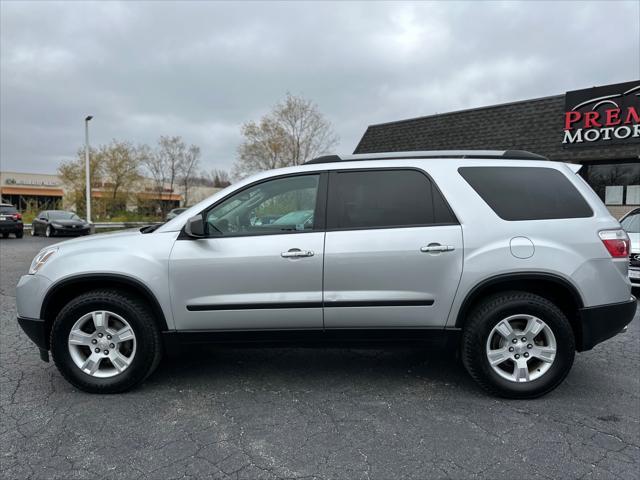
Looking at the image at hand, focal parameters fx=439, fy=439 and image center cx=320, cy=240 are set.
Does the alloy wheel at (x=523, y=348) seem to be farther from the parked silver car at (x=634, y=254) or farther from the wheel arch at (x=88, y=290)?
the parked silver car at (x=634, y=254)

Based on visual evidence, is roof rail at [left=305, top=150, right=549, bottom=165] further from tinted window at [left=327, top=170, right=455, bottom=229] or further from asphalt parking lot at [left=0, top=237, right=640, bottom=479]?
asphalt parking lot at [left=0, top=237, right=640, bottom=479]

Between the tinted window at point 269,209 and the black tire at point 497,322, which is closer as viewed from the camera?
the black tire at point 497,322

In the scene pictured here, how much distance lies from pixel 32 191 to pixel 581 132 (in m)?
55.4

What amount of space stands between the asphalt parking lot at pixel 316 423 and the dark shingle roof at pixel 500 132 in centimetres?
1058

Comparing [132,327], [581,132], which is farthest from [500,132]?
[132,327]

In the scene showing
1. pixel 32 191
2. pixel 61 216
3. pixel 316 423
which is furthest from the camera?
pixel 32 191

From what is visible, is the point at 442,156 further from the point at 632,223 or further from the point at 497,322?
the point at 632,223

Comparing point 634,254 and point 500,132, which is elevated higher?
point 500,132

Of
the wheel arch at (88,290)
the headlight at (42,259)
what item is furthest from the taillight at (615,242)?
the headlight at (42,259)

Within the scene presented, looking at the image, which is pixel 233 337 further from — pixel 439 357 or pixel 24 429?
pixel 439 357

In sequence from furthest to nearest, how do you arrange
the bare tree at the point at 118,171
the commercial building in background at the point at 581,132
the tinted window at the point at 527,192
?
the bare tree at the point at 118,171, the commercial building in background at the point at 581,132, the tinted window at the point at 527,192

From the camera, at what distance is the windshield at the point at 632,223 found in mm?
7356

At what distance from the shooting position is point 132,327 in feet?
10.9

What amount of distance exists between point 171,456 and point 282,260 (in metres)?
1.44
